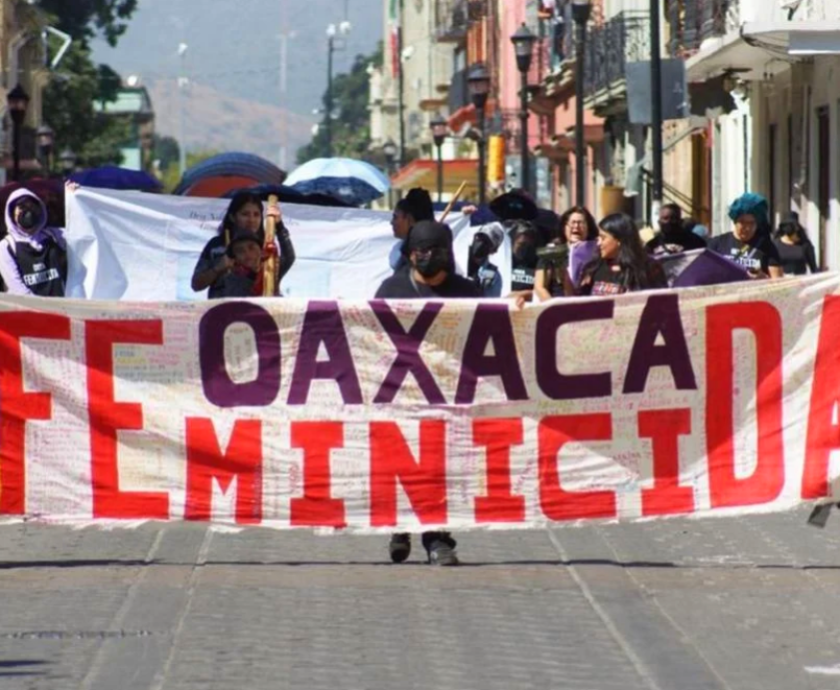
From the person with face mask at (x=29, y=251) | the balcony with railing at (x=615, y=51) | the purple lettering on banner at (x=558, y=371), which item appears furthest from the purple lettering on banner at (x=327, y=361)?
the balcony with railing at (x=615, y=51)

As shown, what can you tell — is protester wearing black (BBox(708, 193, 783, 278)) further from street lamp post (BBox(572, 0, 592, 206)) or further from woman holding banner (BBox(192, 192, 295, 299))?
street lamp post (BBox(572, 0, 592, 206))

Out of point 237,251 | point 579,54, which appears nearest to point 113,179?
point 579,54

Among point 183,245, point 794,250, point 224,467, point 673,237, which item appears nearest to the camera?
point 224,467

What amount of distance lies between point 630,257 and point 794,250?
1084 cm

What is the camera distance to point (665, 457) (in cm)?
1233

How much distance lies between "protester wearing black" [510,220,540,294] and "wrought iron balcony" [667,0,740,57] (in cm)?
1645

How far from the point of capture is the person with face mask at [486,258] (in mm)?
18594

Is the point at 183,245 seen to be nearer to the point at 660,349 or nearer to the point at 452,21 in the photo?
the point at 660,349

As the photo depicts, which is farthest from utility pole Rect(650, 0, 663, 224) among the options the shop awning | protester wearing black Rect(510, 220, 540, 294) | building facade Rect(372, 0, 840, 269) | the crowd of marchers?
the shop awning

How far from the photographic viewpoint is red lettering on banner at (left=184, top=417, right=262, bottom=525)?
1227cm

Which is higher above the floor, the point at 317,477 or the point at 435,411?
the point at 435,411

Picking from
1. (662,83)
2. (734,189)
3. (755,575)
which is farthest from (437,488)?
(734,189)

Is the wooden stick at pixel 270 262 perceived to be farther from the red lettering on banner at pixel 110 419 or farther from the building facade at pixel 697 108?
the building facade at pixel 697 108

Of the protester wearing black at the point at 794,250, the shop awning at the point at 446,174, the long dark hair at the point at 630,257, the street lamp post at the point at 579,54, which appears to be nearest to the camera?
the long dark hair at the point at 630,257
